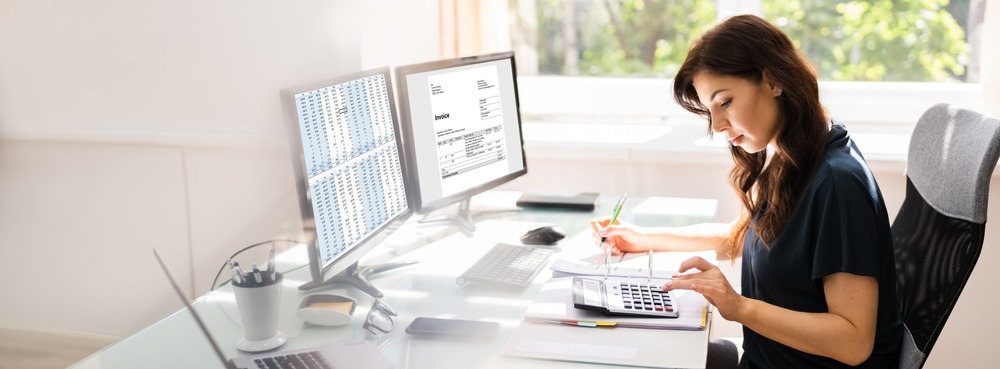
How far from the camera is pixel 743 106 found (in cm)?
138

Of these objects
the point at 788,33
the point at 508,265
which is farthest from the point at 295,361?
the point at 788,33

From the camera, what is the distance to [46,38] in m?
0.66

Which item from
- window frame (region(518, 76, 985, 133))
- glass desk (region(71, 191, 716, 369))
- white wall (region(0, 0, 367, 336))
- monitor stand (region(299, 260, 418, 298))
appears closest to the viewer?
white wall (region(0, 0, 367, 336))

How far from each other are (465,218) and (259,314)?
0.89 metres

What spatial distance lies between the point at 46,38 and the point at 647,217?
65.4 inches

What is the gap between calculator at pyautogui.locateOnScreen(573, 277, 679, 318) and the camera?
141 centimetres

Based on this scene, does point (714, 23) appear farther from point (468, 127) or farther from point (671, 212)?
point (468, 127)

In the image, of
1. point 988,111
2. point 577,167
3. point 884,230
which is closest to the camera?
point 884,230

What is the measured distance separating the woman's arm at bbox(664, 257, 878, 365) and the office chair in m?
0.15

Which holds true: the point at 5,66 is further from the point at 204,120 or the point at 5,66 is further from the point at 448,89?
the point at 448,89

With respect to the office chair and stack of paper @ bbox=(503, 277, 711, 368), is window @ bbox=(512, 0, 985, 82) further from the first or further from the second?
stack of paper @ bbox=(503, 277, 711, 368)

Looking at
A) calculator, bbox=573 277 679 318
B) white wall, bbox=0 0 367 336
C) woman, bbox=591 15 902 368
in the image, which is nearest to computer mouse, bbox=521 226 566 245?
calculator, bbox=573 277 679 318

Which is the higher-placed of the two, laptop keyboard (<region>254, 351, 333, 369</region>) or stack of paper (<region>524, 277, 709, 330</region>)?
laptop keyboard (<region>254, 351, 333, 369</region>)

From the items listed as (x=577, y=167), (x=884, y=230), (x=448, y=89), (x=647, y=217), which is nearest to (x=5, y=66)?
(x=884, y=230)
